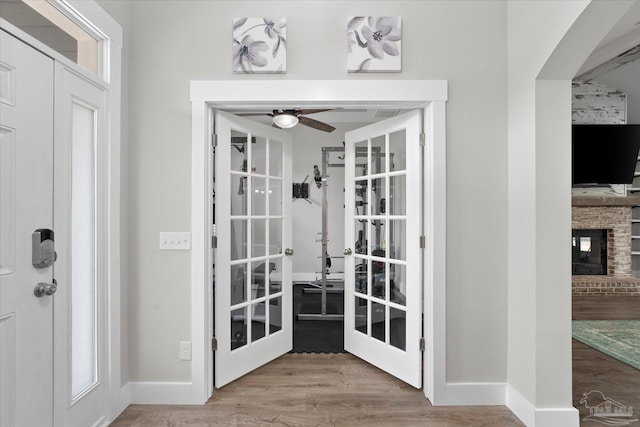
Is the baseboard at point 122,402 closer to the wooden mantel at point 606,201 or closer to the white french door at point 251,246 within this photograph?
the white french door at point 251,246

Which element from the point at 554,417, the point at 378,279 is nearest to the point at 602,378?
the point at 554,417

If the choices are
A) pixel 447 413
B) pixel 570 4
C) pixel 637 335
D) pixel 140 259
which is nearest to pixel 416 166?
pixel 570 4

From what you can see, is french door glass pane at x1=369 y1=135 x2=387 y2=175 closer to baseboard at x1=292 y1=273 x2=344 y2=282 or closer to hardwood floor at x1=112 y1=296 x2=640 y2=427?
hardwood floor at x1=112 y1=296 x2=640 y2=427

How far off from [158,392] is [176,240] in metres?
1.01

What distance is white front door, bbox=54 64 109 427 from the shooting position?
1.69m

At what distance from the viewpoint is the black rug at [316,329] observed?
3207mm

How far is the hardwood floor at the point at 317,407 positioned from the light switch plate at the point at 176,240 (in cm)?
103

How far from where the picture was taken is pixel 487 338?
2271 millimetres

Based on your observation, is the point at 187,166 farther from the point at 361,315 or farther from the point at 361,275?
the point at 361,315

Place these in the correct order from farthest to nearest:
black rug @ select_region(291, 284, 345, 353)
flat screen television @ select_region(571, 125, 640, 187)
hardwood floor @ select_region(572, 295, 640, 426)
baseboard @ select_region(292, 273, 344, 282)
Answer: baseboard @ select_region(292, 273, 344, 282)
flat screen television @ select_region(571, 125, 640, 187)
black rug @ select_region(291, 284, 345, 353)
hardwood floor @ select_region(572, 295, 640, 426)

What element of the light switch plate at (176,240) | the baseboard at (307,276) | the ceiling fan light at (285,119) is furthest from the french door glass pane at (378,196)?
the baseboard at (307,276)

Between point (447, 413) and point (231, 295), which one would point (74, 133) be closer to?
point (231, 295)

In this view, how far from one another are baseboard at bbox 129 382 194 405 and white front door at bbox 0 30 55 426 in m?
0.65

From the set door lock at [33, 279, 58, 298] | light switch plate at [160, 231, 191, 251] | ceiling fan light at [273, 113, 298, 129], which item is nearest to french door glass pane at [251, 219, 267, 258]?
light switch plate at [160, 231, 191, 251]
